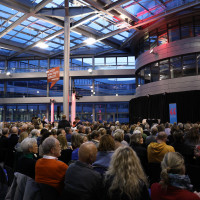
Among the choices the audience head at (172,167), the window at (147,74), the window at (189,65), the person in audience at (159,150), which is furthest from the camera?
the window at (147,74)

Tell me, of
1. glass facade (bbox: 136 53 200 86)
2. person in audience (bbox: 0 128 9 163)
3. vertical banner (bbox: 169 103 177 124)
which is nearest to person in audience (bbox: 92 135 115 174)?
person in audience (bbox: 0 128 9 163)

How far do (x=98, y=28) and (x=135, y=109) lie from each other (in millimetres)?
8917

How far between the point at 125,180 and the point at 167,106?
16.2 metres

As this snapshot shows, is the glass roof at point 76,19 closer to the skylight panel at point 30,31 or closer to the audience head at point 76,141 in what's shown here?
the skylight panel at point 30,31

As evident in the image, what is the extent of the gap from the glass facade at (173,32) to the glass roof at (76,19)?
148 cm

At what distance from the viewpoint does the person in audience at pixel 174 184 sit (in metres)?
2.18

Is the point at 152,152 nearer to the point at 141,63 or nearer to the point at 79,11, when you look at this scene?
the point at 79,11

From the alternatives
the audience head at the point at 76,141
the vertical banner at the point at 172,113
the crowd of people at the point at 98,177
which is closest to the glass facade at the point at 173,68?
the vertical banner at the point at 172,113

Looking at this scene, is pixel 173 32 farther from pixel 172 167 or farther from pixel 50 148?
pixel 172 167

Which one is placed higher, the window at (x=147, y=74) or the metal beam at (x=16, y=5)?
the metal beam at (x=16, y=5)

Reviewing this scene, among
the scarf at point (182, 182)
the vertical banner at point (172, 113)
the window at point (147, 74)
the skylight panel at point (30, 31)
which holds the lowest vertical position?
the scarf at point (182, 182)

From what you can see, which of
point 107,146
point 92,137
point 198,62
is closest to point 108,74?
point 198,62

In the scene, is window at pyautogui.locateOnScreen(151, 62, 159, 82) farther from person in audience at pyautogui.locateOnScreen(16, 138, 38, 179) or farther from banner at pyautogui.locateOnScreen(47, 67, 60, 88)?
person in audience at pyautogui.locateOnScreen(16, 138, 38, 179)

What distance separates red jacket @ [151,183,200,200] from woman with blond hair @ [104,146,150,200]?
172mm
